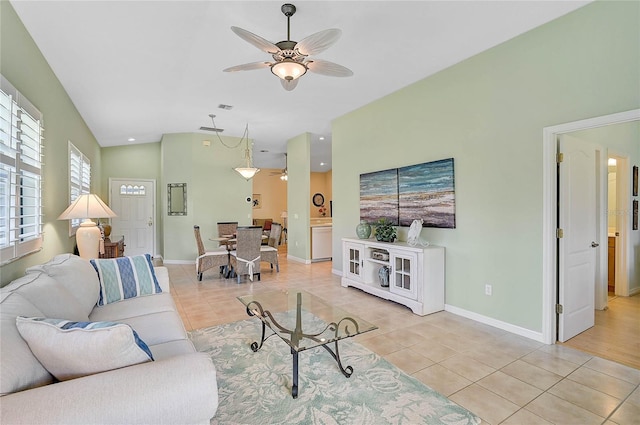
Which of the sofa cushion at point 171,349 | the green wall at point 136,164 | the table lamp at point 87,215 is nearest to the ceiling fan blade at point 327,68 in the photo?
the sofa cushion at point 171,349

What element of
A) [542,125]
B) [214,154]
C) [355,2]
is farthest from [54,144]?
[542,125]

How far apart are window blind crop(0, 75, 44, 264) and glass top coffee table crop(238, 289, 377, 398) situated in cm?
176

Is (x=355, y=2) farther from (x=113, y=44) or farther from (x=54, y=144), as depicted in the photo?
(x=54, y=144)

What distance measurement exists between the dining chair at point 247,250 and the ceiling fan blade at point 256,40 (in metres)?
3.31

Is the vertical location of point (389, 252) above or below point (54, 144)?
below

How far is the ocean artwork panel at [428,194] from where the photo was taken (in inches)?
153

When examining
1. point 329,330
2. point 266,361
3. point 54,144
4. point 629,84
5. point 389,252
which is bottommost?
point 266,361

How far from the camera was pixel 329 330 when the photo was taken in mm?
2424

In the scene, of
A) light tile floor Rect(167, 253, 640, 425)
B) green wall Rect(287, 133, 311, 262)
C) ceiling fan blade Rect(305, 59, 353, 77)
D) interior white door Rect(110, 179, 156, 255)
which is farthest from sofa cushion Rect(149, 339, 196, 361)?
interior white door Rect(110, 179, 156, 255)

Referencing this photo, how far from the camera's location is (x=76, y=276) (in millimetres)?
2336

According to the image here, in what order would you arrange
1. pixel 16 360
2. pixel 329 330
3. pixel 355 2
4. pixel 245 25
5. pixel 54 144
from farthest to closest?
pixel 54 144 → pixel 245 25 → pixel 355 2 → pixel 329 330 → pixel 16 360

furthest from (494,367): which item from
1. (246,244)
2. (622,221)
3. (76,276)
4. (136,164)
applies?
(136,164)

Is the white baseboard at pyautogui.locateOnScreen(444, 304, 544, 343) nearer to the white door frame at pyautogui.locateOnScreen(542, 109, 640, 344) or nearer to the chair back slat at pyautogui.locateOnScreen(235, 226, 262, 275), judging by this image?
the white door frame at pyautogui.locateOnScreen(542, 109, 640, 344)

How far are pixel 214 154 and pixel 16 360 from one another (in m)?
6.78
